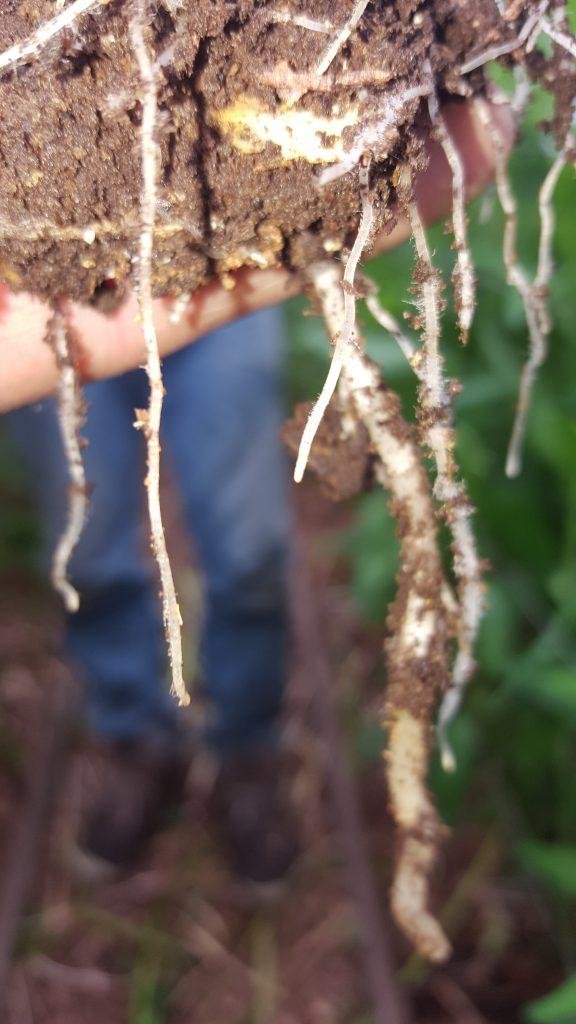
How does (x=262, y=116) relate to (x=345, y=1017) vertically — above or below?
above

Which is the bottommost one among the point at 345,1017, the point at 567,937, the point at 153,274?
the point at 345,1017

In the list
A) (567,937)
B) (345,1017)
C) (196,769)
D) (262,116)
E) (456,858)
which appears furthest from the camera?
(196,769)

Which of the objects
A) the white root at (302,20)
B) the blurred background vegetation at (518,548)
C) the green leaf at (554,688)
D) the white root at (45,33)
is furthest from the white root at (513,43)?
the green leaf at (554,688)

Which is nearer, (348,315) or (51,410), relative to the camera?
(348,315)

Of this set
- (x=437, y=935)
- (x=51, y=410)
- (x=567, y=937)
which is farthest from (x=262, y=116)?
(x=567, y=937)

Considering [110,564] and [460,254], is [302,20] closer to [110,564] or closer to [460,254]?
[460,254]

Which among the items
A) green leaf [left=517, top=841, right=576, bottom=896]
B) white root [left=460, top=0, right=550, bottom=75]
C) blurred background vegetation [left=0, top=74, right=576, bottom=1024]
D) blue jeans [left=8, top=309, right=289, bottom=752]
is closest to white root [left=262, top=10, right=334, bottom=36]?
white root [left=460, top=0, right=550, bottom=75]

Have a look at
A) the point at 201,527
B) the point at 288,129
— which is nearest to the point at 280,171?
the point at 288,129

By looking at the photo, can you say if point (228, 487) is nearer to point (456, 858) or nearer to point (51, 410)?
point (51, 410)
